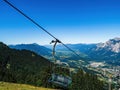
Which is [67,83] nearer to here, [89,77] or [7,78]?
[7,78]

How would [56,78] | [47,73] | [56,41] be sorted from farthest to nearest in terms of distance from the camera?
[47,73] → [56,78] → [56,41]

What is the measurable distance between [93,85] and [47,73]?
148ft

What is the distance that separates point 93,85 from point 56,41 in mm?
161535

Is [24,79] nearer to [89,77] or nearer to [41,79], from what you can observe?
[41,79]

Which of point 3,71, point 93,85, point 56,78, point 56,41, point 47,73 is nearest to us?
point 56,41

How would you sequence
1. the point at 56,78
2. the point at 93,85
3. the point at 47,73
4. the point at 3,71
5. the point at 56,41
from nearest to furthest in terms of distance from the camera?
1. the point at 56,41
2. the point at 56,78
3. the point at 47,73
4. the point at 3,71
5. the point at 93,85

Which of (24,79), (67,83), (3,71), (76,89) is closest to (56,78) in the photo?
(67,83)

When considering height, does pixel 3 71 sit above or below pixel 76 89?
above

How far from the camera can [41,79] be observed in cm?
15700

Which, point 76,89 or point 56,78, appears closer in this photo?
point 56,78

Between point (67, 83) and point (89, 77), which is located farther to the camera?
point (89, 77)

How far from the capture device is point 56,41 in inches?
858

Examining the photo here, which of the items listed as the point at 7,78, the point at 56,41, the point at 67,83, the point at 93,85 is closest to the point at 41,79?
the point at 7,78

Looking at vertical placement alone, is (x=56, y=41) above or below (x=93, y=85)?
above
